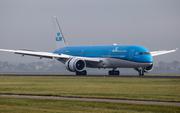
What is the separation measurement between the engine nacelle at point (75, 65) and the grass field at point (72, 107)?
37.6 meters

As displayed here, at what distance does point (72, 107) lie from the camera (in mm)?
22672

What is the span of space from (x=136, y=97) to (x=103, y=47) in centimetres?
3984

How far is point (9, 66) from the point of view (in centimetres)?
17438

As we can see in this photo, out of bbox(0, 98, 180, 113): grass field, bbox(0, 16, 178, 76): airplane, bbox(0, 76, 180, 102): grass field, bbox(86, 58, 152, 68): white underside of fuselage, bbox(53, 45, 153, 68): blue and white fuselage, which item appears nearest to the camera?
bbox(0, 98, 180, 113): grass field

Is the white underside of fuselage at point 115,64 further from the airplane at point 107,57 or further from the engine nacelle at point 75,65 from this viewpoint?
the engine nacelle at point 75,65

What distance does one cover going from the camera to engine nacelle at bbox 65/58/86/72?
208ft

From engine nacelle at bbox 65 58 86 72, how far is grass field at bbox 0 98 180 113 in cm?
3762

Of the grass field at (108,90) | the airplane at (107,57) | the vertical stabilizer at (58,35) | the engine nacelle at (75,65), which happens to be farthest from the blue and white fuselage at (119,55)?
the grass field at (108,90)

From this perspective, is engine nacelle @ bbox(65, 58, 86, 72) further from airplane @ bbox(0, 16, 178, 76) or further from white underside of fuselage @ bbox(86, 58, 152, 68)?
white underside of fuselage @ bbox(86, 58, 152, 68)

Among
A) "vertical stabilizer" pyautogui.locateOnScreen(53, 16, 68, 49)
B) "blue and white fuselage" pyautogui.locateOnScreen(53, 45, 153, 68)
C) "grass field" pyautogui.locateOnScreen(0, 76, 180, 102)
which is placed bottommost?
"grass field" pyautogui.locateOnScreen(0, 76, 180, 102)

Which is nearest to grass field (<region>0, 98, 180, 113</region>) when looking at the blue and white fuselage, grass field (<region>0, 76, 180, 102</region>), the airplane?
grass field (<region>0, 76, 180, 102</region>)

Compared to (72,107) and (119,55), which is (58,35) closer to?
(119,55)

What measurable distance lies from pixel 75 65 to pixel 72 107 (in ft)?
133

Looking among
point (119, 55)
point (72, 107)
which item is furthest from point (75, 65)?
point (72, 107)
